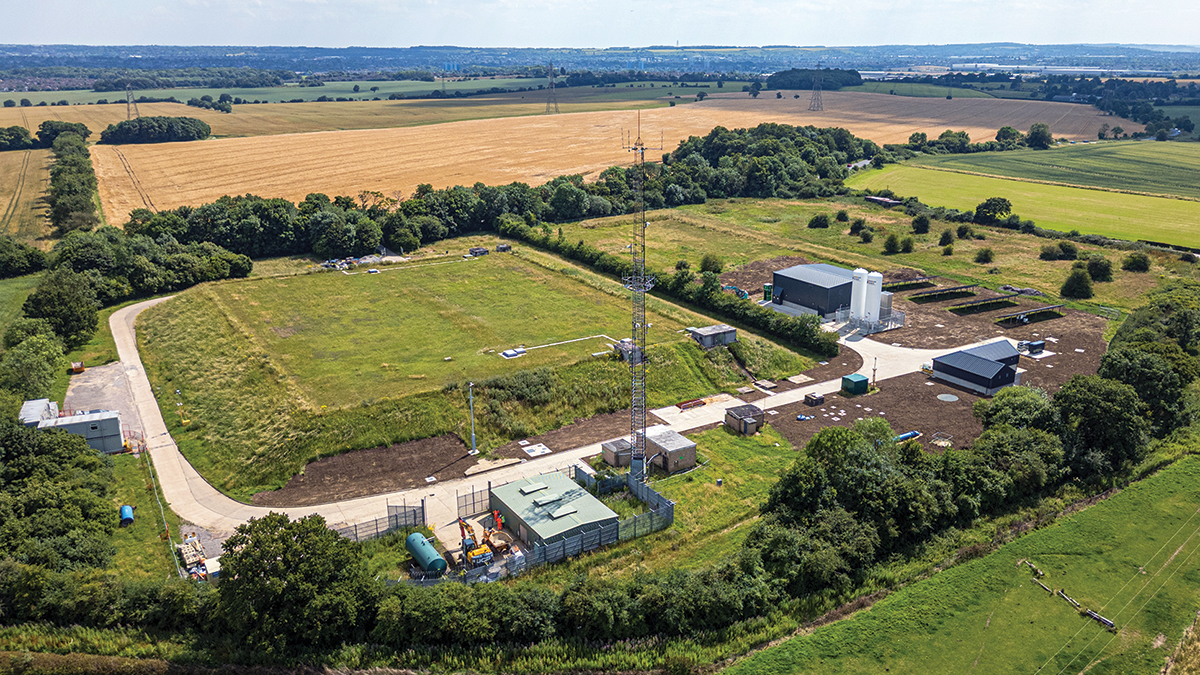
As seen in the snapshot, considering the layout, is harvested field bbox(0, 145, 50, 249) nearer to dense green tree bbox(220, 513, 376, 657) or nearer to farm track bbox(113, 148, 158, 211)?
farm track bbox(113, 148, 158, 211)

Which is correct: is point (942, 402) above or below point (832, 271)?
below

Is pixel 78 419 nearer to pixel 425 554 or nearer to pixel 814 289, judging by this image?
pixel 425 554

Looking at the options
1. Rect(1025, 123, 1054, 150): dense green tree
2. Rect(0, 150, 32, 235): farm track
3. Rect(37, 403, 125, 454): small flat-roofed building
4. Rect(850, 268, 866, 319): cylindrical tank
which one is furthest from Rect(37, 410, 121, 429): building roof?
Rect(1025, 123, 1054, 150): dense green tree

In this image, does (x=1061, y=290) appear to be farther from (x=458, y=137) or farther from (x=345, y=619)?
(x=458, y=137)

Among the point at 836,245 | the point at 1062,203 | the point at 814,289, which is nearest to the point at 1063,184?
the point at 1062,203

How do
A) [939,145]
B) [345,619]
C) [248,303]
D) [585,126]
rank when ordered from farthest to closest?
[585,126] → [939,145] → [248,303] → [345,619]

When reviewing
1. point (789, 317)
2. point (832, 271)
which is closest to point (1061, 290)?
point (832, 271)
